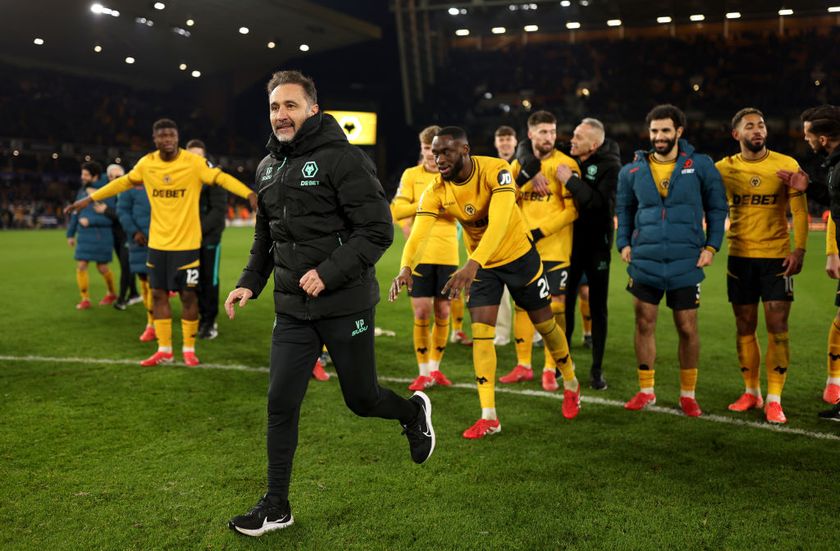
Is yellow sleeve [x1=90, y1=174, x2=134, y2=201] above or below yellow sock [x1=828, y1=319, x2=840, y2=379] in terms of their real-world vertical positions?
above

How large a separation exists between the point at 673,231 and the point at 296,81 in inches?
121

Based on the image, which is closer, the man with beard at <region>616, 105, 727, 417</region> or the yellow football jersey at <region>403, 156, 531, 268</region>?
the yellow football jersey at <region>403, 156, 531, 268</region>

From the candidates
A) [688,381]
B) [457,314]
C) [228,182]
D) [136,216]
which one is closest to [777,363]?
[688,381]

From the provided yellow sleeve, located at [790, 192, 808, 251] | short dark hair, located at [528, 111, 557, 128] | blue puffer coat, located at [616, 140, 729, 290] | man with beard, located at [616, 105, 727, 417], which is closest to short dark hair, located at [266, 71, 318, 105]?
man with beard, located at [616, 105, 727, 417]

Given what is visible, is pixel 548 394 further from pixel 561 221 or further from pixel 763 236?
pixel 763 236

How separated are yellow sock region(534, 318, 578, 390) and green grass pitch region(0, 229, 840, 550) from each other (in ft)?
1.00

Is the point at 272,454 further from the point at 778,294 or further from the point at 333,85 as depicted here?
the point at 333,85

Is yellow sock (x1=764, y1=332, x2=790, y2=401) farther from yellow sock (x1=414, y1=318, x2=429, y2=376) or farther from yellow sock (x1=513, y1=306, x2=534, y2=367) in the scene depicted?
yellow sock (x1=414, y1=318, x2=429, y2=376)

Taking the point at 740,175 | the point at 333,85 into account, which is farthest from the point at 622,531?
the point at 333,85

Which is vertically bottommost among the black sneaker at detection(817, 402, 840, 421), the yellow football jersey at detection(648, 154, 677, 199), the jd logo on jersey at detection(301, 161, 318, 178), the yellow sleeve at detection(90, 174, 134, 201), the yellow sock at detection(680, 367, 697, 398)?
the black sneaker at detection(817, 402, 840, 421)

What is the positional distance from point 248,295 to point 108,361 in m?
4.36

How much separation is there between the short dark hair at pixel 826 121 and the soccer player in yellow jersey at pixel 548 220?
182 centimetres

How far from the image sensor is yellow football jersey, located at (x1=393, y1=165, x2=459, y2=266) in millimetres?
6574

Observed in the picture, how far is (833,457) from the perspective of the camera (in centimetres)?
452
